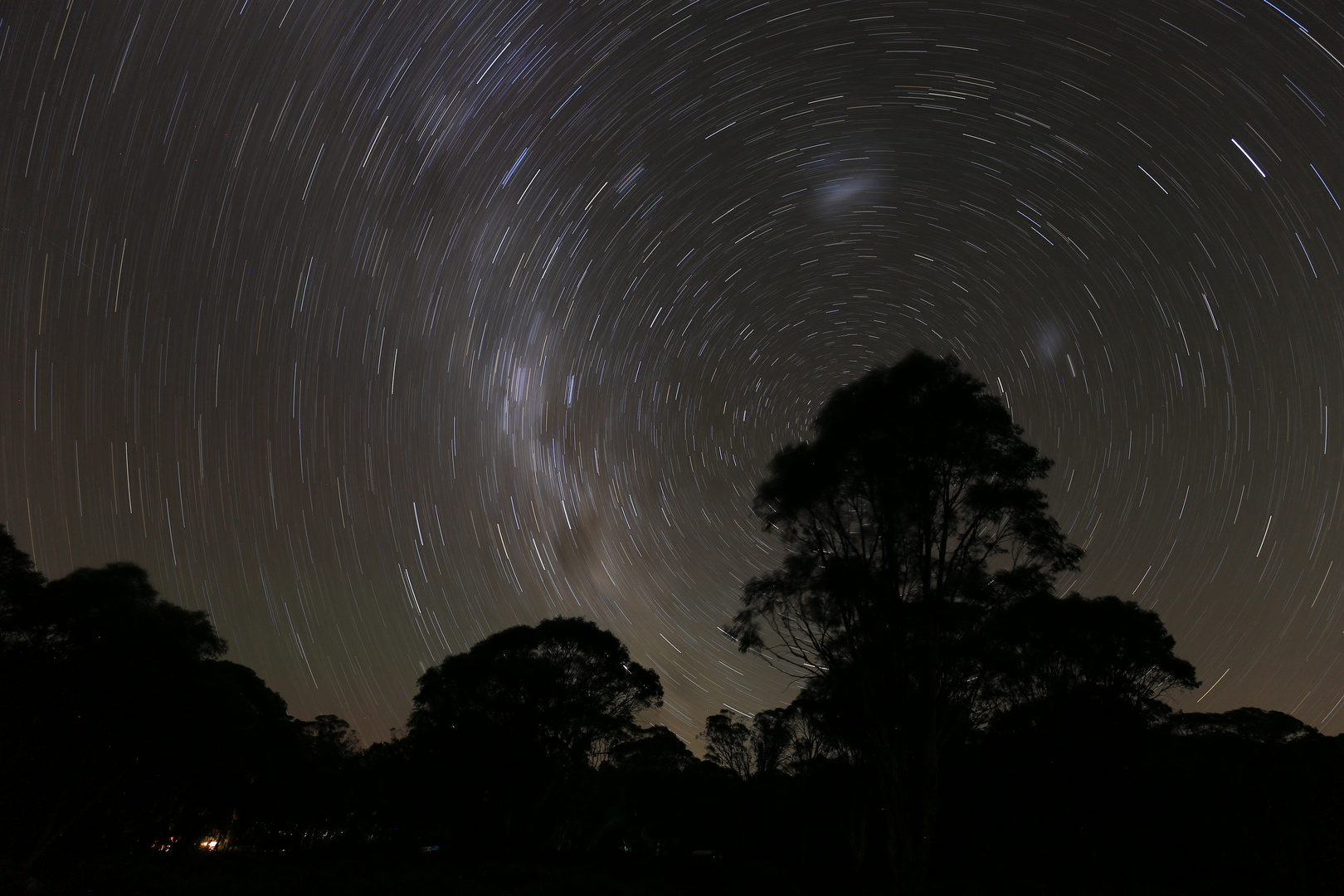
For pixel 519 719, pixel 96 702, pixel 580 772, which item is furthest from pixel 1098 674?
pixel 96 702

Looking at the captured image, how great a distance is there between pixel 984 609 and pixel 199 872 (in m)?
18.6

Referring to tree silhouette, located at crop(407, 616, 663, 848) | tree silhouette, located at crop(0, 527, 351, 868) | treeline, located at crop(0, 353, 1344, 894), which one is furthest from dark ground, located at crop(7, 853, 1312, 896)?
tree silhouette, located at crop(407, 616, 663, 848)

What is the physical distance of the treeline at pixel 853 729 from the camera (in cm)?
1356

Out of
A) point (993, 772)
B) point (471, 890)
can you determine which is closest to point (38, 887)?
point (471, 890)

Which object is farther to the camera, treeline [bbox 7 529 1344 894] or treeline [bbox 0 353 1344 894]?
treeline [bbox 7 529 1344 894]

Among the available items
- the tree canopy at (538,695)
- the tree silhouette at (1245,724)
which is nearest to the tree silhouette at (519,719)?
the tree canopy at (538,695)

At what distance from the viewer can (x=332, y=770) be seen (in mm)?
46250

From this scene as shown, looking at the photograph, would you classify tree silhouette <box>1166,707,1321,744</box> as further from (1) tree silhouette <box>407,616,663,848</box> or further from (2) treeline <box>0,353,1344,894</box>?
(1) tree silhouette <box>407,616,663,848</box>

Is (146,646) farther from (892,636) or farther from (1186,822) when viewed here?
(1186,822)

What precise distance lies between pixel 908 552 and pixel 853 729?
5536 mm

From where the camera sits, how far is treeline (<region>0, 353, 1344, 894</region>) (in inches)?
534

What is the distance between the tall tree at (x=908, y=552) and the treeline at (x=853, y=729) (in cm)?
6

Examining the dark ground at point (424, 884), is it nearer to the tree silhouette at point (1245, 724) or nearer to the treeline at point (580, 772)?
the treeline at point (580, 772)

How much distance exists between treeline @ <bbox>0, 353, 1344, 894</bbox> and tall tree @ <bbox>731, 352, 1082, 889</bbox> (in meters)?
0.06
